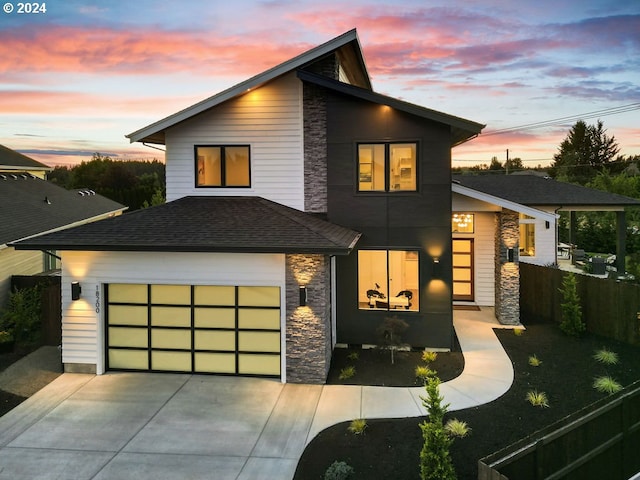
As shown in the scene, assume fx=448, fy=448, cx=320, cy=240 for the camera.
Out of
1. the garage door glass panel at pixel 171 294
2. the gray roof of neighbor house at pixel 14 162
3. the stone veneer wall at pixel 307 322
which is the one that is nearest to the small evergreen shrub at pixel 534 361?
the stone veneer wall at pixel 307 322

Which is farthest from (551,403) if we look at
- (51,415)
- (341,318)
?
(51,415)

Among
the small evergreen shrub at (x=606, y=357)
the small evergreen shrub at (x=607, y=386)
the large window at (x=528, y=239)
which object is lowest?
the small evergreen shrub at (x=607, y=386)

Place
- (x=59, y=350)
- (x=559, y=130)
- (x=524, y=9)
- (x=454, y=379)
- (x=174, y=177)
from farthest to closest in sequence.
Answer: (x=559, y=130) → (x=524, y=9) → (x=174, y=177) → (x=59, y=350) → (x=454, y=379)

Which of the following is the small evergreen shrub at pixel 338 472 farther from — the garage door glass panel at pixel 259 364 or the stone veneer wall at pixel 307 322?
the garage door glass panel at pixel 259 364

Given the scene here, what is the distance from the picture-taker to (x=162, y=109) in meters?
28.1

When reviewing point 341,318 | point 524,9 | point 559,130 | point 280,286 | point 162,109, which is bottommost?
point 341,318

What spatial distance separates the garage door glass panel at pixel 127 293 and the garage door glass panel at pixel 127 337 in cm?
68

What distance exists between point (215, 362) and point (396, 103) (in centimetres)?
759

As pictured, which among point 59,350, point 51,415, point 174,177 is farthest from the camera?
point 174,177

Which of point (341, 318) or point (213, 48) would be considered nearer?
point (341, 318)

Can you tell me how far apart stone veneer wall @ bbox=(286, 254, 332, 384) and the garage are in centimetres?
36

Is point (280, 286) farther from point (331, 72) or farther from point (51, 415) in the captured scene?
point (331, 72)

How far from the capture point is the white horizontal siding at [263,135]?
1185cm

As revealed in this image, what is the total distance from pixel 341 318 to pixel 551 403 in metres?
5.27
